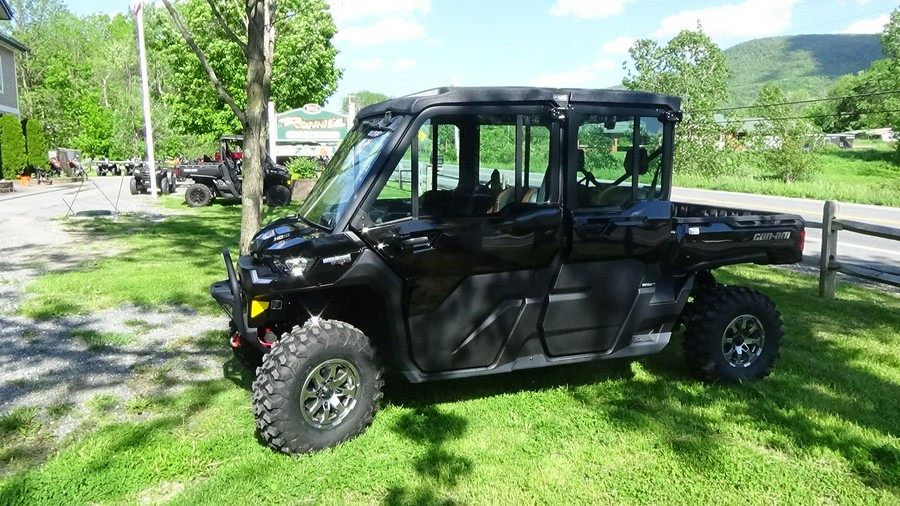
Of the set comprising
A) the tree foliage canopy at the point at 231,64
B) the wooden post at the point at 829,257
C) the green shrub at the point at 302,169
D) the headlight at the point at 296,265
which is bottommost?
the wooden post at the point at 829,257

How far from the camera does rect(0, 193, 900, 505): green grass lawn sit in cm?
354

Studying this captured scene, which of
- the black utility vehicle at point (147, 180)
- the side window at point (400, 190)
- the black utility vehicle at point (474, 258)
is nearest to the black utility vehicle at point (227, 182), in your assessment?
the black utility vehicle at point (147, 180)

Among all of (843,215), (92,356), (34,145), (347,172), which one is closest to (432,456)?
(347,172)

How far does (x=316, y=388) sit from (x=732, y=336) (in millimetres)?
3090

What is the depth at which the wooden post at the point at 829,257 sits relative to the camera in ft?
26.0

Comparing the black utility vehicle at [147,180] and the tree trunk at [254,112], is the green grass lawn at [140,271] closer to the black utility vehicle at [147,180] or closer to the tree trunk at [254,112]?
the tree trunk at [254,112]

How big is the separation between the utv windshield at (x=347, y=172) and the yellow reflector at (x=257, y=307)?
59cm

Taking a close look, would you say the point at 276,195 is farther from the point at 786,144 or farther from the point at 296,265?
the point at 786,144

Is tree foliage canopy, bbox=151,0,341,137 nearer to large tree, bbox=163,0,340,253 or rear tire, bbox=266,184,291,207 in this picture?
large tree, bbox=163,0,340,253

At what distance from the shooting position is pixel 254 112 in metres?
7.21

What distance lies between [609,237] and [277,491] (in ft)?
8.31

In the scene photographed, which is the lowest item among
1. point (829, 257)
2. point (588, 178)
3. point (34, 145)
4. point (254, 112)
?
point (829, 257)

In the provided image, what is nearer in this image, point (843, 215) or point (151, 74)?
point (843, 215)

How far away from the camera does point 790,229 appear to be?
5.18 meters
